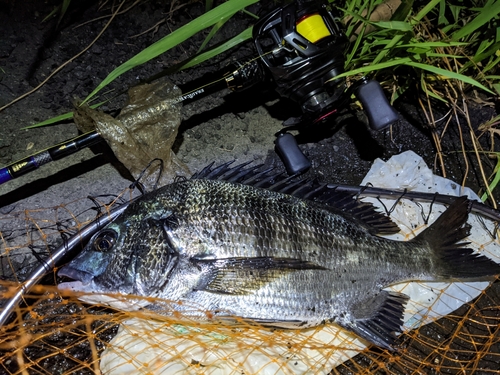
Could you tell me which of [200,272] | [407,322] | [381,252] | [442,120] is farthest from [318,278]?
[442,120]

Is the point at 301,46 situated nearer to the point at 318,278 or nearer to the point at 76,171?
the point at 318,278

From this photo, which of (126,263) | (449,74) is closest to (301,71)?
(449,74)

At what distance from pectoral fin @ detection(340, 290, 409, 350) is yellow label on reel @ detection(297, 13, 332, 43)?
181cm

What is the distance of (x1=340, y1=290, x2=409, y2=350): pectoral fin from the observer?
9.20 feet

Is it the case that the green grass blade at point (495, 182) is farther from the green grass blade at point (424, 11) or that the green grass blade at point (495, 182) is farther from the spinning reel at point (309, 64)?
the green grass blade at point (424, 11)

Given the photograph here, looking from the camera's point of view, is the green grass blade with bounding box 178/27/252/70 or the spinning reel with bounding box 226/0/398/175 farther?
the green grass blade with bounding box 178/27/252/70

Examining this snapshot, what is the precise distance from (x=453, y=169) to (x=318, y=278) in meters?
1.80

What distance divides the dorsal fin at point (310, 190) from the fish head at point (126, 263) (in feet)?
1.80

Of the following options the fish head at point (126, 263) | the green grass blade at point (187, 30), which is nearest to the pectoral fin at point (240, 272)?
the fish head at point (126, 263)

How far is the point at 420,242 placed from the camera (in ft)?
9.66

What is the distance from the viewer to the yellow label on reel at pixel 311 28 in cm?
273

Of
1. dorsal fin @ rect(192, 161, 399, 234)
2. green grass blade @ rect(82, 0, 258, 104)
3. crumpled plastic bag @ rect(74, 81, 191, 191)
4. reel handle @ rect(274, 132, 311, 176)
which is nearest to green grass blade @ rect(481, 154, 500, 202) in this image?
dorsal fin @ rect(192, 161, 399, 234)

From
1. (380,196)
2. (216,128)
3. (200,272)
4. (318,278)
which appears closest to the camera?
(200,272)

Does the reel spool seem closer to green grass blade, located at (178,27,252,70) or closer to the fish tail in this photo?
green grass blade, located at (178,27,252,70)
